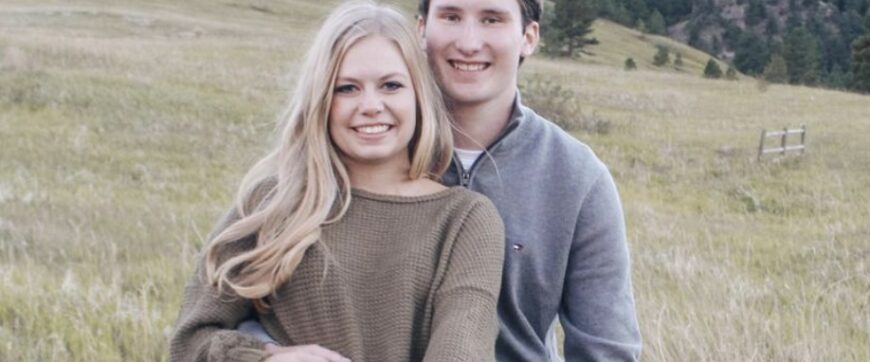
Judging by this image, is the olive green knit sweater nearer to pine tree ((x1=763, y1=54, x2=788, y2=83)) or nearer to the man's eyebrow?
the man's eyebrow

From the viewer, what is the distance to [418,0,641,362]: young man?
2.69m

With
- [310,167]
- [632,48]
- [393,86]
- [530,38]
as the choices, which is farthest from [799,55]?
[310,167]

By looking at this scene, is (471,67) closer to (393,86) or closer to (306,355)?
(393,86)

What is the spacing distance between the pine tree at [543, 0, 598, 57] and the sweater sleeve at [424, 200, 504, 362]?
210 ft

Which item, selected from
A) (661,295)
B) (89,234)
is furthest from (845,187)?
(89,234)

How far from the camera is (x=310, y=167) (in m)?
2.58

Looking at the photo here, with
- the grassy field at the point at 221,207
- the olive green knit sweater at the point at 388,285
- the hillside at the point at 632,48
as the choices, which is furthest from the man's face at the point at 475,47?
the hillside at the point at 632,48

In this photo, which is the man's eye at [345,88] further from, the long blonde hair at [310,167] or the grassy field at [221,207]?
the grassy field at [221,207]

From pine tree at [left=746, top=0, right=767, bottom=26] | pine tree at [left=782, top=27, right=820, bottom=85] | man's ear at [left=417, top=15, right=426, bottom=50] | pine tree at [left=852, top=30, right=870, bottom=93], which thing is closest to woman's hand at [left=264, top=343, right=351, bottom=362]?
man's ear at [left=417, top=15, right=426, bottom=50]

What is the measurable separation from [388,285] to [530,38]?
85cm

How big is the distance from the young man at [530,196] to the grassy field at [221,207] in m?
0.93

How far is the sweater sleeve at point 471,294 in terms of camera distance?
2.39 m

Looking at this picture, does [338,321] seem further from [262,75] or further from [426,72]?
[262,75]

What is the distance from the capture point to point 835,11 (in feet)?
465
